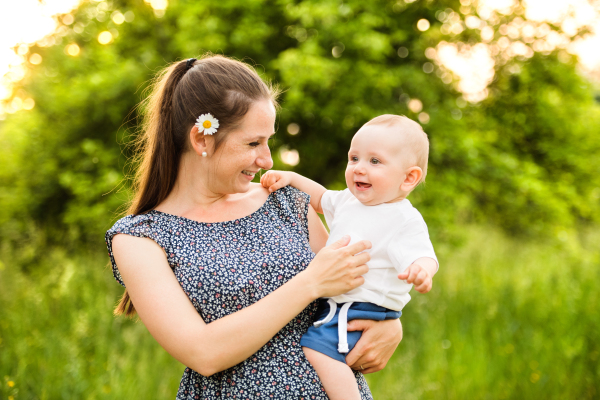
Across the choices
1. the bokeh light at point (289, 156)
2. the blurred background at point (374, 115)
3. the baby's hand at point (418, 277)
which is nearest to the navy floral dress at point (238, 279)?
the baby's hand at point (418, 277)

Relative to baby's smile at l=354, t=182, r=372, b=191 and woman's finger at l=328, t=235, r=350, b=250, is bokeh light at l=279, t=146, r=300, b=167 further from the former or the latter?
woman's finger at l=328, t=235, r=350, b=250

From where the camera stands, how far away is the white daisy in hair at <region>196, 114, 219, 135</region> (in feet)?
5.28

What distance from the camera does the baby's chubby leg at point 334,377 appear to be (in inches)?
60.5

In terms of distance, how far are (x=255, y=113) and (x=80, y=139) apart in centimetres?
490

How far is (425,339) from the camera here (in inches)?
170

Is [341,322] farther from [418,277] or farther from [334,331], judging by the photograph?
[418,277]

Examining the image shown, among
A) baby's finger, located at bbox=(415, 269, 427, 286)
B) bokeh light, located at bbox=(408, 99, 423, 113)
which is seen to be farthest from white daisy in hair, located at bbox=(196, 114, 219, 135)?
bokeh light, located at bbox=(408, 99, 423, 113)

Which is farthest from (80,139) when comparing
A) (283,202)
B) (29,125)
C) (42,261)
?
(283,202)

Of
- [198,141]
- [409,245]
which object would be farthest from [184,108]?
[409,245]

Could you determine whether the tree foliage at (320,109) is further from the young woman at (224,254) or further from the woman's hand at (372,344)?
the woman's hand at (372,344)

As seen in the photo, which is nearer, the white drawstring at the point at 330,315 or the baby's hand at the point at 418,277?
the baby's hand at the point at 418,277

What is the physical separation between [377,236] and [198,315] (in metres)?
0.61

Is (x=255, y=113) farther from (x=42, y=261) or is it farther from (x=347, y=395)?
(x=42, y=261)

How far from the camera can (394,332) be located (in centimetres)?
168
